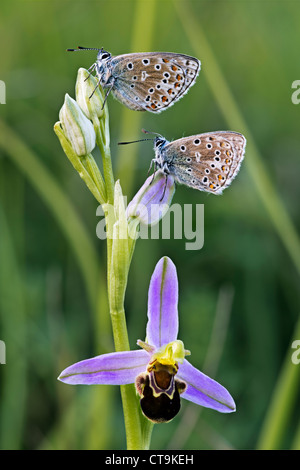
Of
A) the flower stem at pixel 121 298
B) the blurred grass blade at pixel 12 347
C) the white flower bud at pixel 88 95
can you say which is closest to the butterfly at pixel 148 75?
the white flower bud at pixel 88 95

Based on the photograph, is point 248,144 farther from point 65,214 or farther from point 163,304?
point 163,304

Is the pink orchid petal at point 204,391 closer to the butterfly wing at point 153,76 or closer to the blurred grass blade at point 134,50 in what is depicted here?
the butterfly wing at point 153,76

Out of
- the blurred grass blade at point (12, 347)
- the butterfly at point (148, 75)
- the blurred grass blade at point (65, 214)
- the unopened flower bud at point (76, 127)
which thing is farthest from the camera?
the blurred grass blade at point (65, 214)

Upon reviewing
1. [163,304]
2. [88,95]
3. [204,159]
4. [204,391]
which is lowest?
[204,391]

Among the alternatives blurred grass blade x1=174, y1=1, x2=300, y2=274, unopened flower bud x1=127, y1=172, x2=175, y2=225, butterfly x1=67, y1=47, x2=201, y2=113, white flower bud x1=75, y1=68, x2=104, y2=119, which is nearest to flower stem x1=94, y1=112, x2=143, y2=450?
unopened flower bud x1=127, y1=172, x2=175, y2=225

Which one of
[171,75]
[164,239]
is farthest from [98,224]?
[171,75]

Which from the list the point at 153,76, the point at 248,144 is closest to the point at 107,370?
the point at 153,76

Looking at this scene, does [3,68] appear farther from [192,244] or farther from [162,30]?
[192,244]
